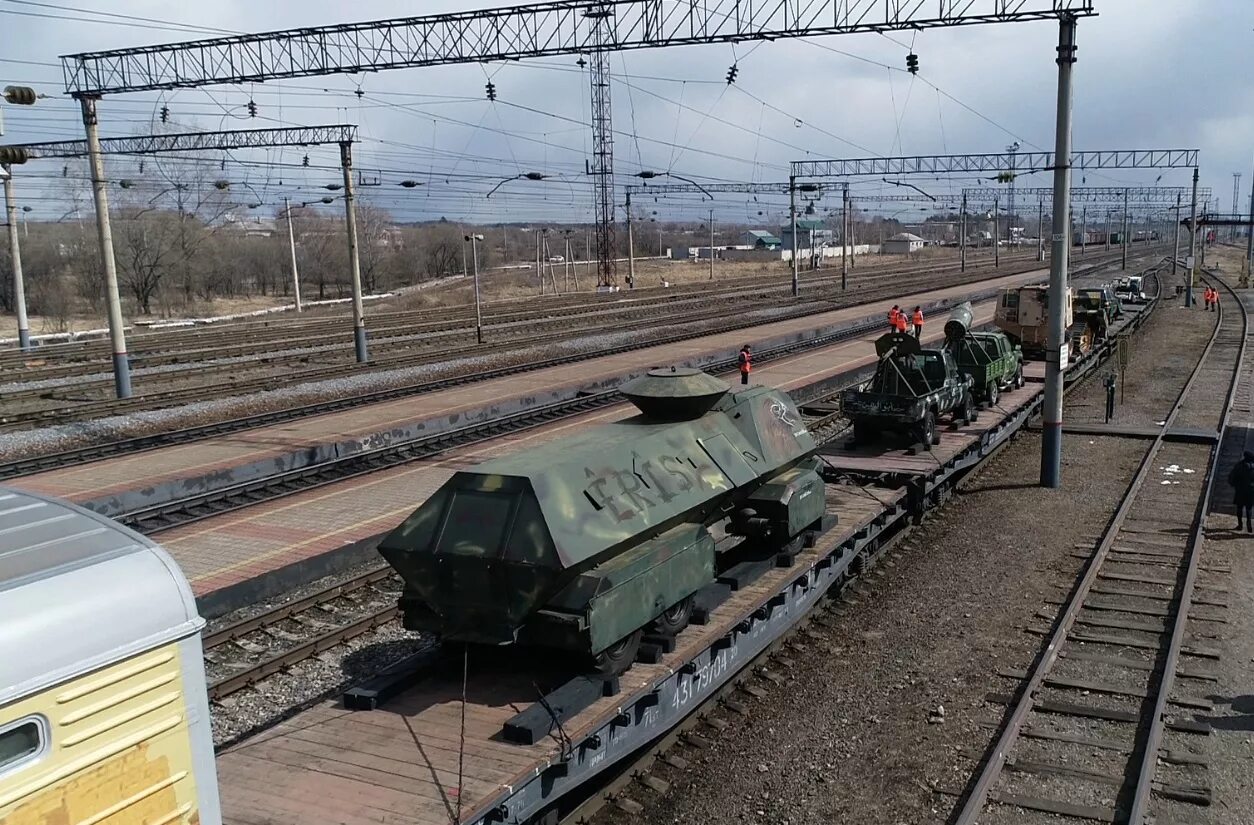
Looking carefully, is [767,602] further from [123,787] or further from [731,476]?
[123,787]

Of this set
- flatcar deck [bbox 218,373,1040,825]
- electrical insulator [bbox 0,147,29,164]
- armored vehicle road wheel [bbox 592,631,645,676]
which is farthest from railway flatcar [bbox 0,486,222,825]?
electrical insulator [bbox 0,147,29,164]

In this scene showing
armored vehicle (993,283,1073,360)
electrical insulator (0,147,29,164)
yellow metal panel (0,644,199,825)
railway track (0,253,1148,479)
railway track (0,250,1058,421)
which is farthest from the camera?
armored vehicle (993,283,1073,360)

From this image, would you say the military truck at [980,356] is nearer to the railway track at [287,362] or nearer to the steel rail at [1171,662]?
the steel rail at [1171,662]

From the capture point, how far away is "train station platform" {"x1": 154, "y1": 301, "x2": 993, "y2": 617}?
13.3m

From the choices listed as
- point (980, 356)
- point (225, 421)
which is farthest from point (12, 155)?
point (980, 356)

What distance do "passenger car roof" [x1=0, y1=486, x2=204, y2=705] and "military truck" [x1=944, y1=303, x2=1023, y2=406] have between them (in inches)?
764

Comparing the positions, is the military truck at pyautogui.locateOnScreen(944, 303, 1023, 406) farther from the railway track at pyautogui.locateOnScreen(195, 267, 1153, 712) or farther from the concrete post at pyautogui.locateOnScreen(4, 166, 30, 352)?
the concrete post at pyautogui.locateOnScreen(4, 166, 30, 352)

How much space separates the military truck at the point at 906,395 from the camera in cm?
1823

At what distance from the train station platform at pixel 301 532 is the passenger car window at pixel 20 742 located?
8057mm

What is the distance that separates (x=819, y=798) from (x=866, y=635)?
3.84 m

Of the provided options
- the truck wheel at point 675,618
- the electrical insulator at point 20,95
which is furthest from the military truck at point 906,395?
the electrical insulator at point 20,95

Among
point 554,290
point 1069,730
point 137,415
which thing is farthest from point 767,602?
point 554,290

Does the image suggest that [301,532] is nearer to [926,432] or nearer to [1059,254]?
[926,432]

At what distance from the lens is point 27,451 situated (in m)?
22.1
